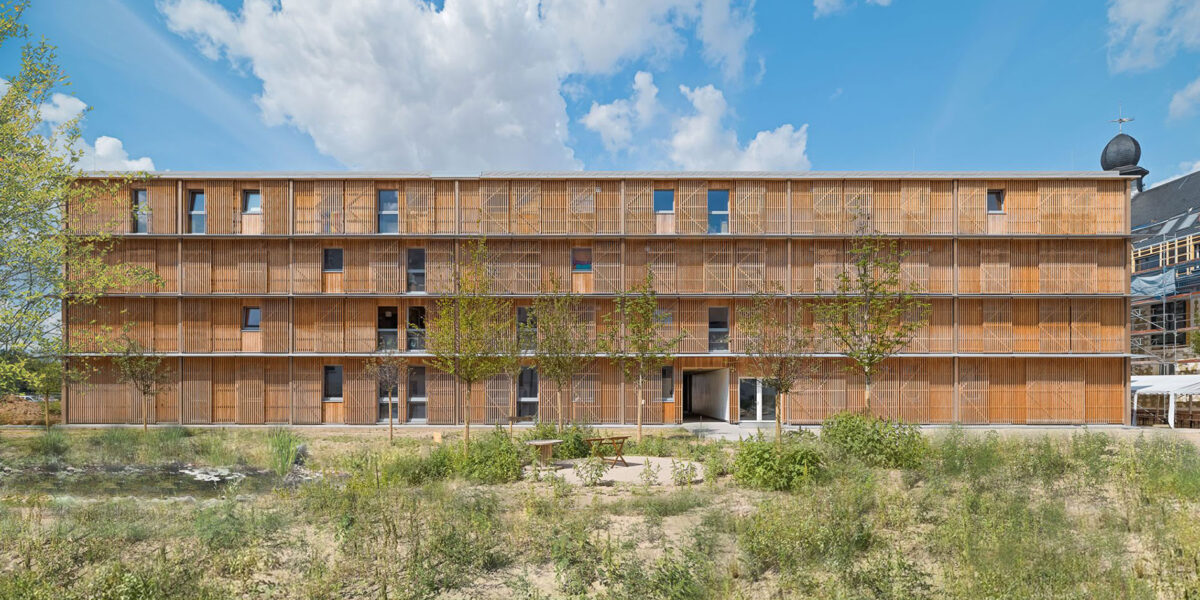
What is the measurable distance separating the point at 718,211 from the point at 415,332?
14.0 metres

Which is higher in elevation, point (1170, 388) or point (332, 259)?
point (332, 259)

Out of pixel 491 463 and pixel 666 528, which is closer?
pixel 666 528

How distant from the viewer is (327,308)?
2295 centimetres

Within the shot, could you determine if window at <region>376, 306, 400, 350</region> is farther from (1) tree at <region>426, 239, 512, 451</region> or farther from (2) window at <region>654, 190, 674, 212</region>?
(2) window at <region>654, 190, 674, 212</region>

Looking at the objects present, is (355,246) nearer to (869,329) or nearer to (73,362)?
(73,362)

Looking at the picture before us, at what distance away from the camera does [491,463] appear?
11664 millimetres

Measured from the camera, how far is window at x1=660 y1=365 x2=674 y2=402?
75.7 ft

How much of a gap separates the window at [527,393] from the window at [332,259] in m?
9.04

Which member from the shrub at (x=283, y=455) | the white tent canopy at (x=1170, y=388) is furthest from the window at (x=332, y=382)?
the white tent canopy at (x=1170, y=388)

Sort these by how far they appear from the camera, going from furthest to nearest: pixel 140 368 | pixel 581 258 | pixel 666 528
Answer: pixel 581 258 → pixel 140 368 → pixel 666 528

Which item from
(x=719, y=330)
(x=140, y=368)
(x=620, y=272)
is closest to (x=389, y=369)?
(x=140, y=368)

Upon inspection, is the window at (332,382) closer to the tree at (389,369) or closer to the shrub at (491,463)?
the tree at (389,369)

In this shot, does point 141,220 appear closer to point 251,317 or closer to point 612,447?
point 251,317

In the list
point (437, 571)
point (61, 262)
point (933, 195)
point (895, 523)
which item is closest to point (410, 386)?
point (61, 262)
